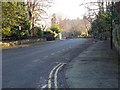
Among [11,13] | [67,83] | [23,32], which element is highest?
[11,13]

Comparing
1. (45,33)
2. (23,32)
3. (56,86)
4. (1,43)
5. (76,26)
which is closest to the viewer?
(56,86)

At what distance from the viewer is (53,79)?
7242mm

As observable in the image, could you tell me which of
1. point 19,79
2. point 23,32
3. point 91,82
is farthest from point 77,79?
point 23,32

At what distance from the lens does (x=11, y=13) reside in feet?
86.8

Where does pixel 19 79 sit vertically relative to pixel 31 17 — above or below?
below

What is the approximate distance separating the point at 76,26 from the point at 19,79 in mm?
112858

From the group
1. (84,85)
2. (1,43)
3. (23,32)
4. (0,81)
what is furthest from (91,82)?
(23,32)

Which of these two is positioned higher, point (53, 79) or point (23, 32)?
point (23, 32)

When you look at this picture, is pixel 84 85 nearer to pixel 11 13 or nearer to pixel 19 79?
pixel 19 79

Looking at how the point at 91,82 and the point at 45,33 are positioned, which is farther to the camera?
the point at 45,33

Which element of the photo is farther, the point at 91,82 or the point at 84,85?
the point at 91,82

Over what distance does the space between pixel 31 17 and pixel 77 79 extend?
118 ft

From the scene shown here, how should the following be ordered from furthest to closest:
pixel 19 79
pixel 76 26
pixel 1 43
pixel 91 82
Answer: pixel 76 26 < pixel 1 43 < pixel 19 79 < pixel 91 82

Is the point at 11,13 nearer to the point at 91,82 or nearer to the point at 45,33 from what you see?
the point at 91,82
